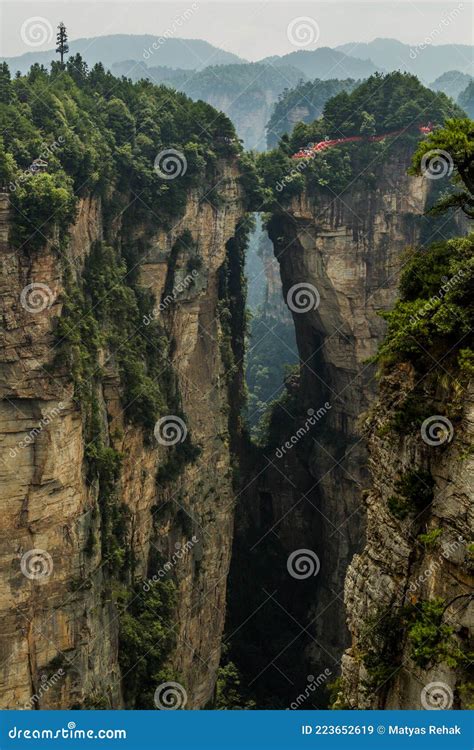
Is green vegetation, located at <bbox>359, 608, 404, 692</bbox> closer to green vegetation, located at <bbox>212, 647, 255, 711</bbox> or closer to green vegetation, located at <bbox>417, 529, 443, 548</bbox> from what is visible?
green vegetation, located at <bbox>417, 529, 443, 548</bbox>

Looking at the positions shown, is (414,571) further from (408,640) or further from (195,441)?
(195,441)

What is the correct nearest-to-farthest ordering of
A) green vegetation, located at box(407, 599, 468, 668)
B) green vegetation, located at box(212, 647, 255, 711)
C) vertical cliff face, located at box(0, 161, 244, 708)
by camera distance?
1. green vegetation, located at box(407, 599, 468, 668)
2. vertical cliff face, located at box(0, 161, 244, 708)
3. green vegetation, located at box(212, 647, 255, 711)

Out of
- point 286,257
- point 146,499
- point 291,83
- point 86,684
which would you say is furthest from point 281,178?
point 291,83

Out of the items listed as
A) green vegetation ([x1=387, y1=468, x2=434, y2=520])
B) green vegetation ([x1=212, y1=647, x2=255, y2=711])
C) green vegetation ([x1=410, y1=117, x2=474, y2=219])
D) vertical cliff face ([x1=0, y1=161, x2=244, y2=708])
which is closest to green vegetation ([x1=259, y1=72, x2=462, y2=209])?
vertical cliff face ([x1=0, y1=161, x2=244, y2=708])

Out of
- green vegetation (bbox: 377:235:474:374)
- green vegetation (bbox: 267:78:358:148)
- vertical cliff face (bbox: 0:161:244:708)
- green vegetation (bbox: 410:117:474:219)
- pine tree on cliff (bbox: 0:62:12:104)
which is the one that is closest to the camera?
green vegetation (bbox: 377:235:474:374)

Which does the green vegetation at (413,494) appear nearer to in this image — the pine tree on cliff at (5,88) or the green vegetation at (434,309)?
the green vegetation at (434,309)

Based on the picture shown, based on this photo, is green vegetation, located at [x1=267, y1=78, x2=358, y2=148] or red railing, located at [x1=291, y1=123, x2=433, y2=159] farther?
green vegetation, located at [x1=267, y1=78, x2=358, y2=148]

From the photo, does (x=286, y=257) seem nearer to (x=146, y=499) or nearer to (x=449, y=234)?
(x=449, y=234)
